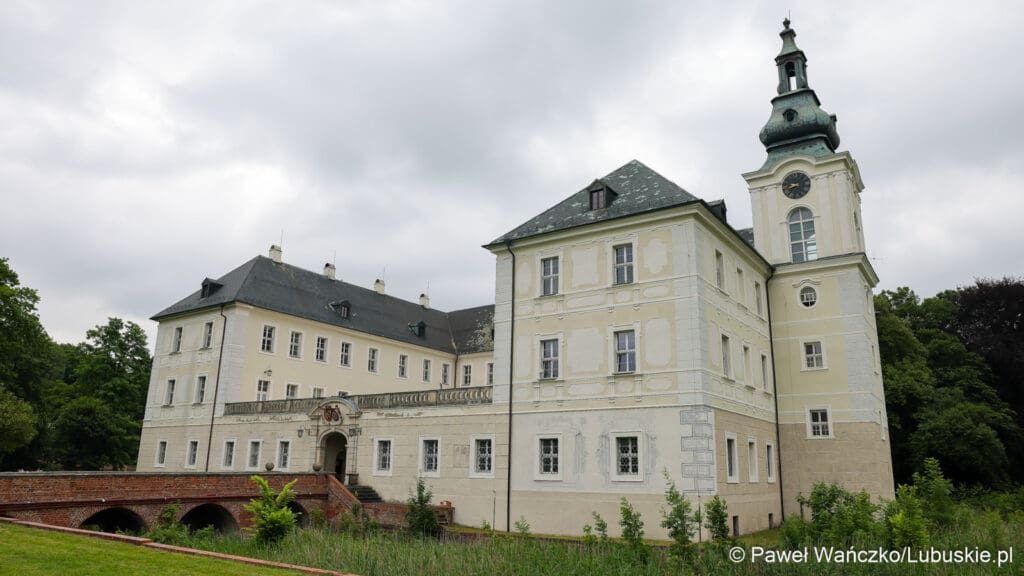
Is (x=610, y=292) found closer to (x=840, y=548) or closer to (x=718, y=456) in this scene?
(x=718, y=456)

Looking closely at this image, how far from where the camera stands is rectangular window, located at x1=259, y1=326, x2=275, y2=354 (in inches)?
1328

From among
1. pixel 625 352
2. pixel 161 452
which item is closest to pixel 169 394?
pixel 161 452

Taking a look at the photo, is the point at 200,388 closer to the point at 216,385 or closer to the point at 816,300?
the point at 216,385

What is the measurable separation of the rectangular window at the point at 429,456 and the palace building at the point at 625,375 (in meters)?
0.09

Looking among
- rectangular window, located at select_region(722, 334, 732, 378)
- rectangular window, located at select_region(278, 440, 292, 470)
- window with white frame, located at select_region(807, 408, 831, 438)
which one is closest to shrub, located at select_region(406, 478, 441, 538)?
rectangular window, located at select_region(278, 440, 292, 470)

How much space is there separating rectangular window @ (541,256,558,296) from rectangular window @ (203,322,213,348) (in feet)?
61.1

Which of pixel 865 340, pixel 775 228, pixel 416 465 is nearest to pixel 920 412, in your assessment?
pixel 865 340

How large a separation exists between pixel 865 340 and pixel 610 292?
10872mm

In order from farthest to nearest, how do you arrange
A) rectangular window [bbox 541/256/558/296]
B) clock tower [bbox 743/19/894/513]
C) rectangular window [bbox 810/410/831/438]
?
rectangular window [bbox 810/410/831/438] < clock tower [bbox 743/19/894/513] < rectangular window [bbox 541/256/558/296]

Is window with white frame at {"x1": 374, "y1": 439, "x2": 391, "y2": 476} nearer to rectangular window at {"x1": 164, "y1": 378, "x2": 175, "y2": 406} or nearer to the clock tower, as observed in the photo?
the clock tower

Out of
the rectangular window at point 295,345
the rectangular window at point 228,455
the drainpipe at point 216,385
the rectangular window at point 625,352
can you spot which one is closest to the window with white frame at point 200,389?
the drainpipe at point 216,385

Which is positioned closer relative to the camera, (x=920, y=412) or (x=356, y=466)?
(x=356, y=466)

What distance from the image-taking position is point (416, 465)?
24125mm

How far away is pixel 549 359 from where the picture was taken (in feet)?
73.1
